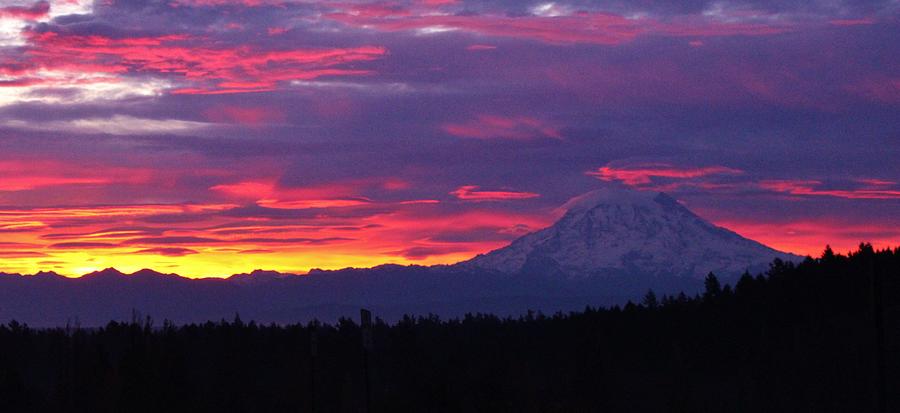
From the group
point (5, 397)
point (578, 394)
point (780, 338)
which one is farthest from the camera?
point (780, 338)

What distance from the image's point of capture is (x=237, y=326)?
5133 inches

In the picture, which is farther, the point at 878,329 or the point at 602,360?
the point at 602,360

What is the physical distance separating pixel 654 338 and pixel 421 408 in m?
75.5

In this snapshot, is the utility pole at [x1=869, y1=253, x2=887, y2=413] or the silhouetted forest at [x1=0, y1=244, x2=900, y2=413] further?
the silhouetted forest at [x1=0, y1=244, x2=900, y2=413]

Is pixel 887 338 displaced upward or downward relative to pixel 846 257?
downward

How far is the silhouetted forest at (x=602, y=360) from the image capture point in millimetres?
54344

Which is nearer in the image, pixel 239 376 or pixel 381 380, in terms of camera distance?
pixel 239 376

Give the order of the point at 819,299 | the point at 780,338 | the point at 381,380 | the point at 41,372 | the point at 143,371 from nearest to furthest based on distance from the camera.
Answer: the point at 143,371, the point at 780,338, the point at 819,299, the point at 381,380, the point at 41,372

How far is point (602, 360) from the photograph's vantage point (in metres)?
85.8

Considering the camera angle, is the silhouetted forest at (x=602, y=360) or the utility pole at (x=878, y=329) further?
the silhouetted forest at (x=602, y=360)

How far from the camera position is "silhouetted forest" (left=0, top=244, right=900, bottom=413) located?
5434 centimetres

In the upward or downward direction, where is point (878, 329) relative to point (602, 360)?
downward

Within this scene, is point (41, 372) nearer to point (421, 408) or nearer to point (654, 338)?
point (654, 338)

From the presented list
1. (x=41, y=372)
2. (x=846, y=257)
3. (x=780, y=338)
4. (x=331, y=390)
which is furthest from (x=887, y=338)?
(x=41, y=372)
